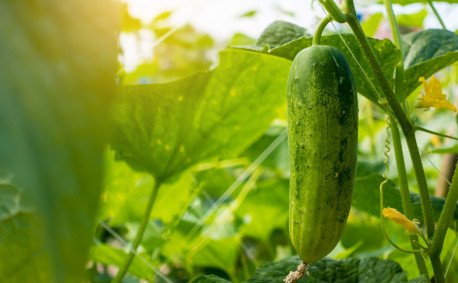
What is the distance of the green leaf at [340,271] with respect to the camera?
614 millimetres

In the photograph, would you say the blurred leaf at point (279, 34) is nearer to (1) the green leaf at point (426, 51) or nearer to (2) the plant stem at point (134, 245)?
(1) the green leaf at point (426, 51)

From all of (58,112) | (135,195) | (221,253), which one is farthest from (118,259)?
(58,112)

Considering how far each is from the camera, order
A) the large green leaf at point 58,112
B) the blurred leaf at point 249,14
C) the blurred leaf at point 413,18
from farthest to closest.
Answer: the blurred leaf at point 249,14
the blurred leaf at point 413,18
the large green leaf at point 58,112

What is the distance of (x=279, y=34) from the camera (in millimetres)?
667

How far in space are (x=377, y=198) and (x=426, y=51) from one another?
0.77 feet

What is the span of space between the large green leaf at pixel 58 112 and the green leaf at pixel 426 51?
52cm

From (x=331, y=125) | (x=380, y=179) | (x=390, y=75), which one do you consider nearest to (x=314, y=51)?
(x=331, y=125)

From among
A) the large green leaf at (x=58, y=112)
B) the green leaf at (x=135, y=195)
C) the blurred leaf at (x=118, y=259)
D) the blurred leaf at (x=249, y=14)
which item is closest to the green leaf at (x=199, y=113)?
the green leaf at (x=135, y=195)

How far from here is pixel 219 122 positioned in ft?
2.66

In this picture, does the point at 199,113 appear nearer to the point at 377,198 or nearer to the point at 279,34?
the point at 279,34

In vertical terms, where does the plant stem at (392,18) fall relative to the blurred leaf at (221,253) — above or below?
above

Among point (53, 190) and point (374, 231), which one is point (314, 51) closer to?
point (53, 190)

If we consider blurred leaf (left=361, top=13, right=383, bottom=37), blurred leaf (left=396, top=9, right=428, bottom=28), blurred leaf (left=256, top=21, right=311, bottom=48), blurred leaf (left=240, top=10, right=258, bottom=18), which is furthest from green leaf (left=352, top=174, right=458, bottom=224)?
blurred leaf (left=240, top=10, right=258, bottom=18)

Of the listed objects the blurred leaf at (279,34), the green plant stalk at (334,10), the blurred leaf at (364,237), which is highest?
the green plant stalk at (334,10)
